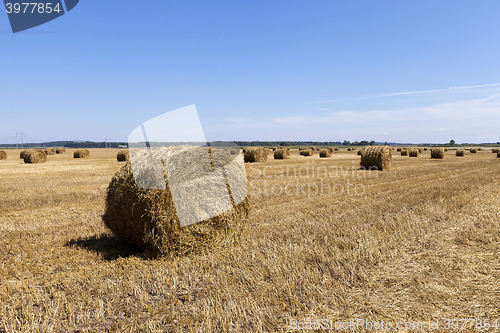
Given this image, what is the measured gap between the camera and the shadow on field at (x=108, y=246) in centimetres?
563

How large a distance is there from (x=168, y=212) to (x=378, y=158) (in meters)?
18.3

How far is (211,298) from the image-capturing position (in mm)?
3900

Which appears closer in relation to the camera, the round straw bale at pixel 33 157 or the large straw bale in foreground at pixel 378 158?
the large straw bale in foreground at pixel 378 158

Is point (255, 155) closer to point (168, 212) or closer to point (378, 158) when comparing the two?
point (378, 158)

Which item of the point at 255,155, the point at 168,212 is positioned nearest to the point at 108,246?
the point at 168,212

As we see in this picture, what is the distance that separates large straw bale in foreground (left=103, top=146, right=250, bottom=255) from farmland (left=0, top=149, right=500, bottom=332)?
293 mm

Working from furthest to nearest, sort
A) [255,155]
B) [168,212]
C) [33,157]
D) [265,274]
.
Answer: [255,155]
[33,157]
[168,212]
[265,274]

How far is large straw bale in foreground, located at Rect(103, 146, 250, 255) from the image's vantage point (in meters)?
5.36

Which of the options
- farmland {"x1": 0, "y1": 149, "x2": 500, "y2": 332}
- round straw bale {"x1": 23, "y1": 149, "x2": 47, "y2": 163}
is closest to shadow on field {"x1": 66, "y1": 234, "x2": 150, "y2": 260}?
farmland {"x1": 0, "y1": 149, "x2": 500, "y2": 332}

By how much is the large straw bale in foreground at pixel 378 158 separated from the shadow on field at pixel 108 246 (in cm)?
1815

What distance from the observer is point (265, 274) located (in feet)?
15.0

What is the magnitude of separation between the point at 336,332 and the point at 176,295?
2.06m

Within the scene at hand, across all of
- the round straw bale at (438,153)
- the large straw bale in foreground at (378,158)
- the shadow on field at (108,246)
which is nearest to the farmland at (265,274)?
the shadow on field at (108,246)

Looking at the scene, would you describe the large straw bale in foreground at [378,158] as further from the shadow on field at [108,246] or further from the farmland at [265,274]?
the shadow on field at [108,246]
